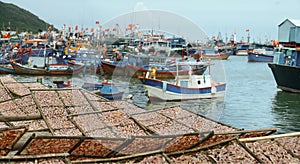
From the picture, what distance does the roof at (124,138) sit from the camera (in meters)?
5.19

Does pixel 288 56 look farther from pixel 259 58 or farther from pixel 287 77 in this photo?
pixel 259 58

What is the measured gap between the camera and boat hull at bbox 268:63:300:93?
2108 cm

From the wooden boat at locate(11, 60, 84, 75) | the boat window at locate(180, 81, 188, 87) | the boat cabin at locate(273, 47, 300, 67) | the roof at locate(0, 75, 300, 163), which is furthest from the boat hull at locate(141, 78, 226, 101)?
the wooden boat at locate(11, 60, 84, 75)

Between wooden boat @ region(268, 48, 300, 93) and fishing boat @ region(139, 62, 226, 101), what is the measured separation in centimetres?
596

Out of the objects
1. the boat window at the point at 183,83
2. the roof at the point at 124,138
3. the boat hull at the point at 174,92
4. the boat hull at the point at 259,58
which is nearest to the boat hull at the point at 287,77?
the boat hull at the point at 174,92

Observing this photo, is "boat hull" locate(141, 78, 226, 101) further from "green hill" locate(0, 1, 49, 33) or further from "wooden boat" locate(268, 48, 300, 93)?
"green hill" locate(0, 1, 49, 33)

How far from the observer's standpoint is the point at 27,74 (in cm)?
2844

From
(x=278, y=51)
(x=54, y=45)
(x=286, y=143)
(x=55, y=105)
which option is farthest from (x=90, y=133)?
(x=54, y=45)

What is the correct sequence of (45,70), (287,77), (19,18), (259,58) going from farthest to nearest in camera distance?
1. (19,18)
2. (259,58)
3. (45,70)
4. (287,77)

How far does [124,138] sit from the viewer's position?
212 inches

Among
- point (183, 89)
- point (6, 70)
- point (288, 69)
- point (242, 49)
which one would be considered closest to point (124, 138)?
point (183, 89)

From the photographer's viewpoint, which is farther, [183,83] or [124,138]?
[183,83]

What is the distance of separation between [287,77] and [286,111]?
5.65 meters

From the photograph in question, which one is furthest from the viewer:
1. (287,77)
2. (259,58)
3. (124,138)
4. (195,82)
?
(259,58)
